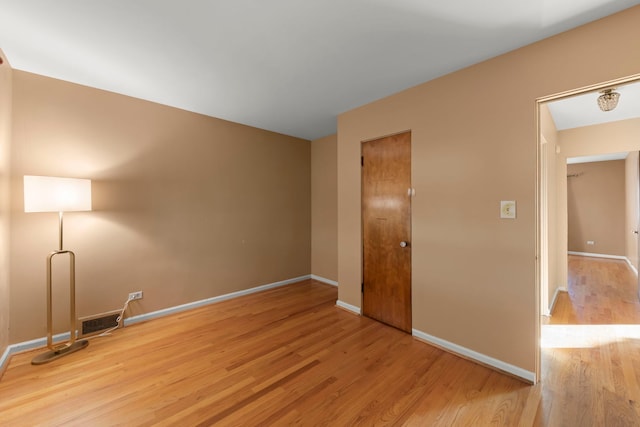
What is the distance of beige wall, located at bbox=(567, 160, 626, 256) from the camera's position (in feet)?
20.5

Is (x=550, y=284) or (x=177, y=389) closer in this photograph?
(x=177, y=389)

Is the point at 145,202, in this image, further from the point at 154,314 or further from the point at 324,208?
the point at 324,208

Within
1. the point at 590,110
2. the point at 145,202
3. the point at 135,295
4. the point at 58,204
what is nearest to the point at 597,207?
the point at 590,110

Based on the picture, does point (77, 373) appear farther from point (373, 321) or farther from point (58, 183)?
point (373, 321)

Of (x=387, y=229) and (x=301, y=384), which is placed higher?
(x=387, y=229)

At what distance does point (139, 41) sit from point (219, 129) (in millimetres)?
1700

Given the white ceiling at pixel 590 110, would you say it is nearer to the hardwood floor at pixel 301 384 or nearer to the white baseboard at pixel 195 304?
the hardwood floor at pixel 301 384

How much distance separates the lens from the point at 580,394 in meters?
1.79

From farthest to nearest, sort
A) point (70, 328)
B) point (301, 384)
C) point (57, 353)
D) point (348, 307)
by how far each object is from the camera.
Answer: point (348, 307) < point (70, 328) < point (57, 353) < point (301, 384)

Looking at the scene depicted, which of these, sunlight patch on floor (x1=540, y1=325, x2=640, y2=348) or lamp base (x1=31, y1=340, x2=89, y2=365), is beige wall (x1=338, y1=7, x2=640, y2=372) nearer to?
sunlight patch on floor (x1=540, y1=325, x2=640, y2=348)

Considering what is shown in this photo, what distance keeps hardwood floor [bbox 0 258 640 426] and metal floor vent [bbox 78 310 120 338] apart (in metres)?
0.16

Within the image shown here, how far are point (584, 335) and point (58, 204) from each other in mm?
5214

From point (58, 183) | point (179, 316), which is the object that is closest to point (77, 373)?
point (179, 316)

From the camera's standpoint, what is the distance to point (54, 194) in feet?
6.94
